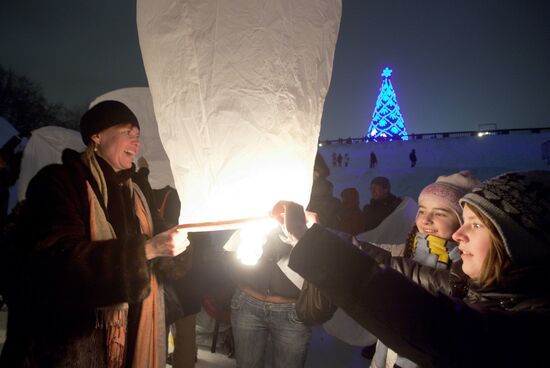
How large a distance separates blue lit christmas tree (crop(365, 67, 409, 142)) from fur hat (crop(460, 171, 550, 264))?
1839 inches

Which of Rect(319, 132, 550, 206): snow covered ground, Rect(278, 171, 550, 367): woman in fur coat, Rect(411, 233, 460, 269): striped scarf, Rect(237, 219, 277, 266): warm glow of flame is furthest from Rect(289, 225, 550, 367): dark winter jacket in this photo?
Rect(319, 132, 550, 206): snow covered ground

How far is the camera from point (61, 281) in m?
1.45

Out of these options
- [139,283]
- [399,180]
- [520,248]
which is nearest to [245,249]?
[139,283]

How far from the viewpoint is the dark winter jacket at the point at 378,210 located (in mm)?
5641

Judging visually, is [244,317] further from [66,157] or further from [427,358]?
[427,358]

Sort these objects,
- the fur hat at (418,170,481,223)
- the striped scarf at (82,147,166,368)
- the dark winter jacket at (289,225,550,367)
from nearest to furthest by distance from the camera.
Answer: the dark winter jacket at (289,225,550,367), the striped scarf at (82,147,166,368), the fur hat at (418,170,481,223)

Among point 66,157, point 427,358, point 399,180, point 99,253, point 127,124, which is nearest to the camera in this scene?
point 427,358

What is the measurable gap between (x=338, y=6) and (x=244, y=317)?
2.17 m

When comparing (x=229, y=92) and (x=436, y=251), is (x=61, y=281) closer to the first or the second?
(x=229, y=92)

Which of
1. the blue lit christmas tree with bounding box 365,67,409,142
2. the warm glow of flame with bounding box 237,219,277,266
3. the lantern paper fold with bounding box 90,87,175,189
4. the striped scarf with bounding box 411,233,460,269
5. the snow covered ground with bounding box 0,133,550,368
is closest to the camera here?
the warm glow of flame with bounding box 237,219,277,266

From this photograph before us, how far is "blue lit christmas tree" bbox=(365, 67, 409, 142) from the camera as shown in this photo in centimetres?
4628

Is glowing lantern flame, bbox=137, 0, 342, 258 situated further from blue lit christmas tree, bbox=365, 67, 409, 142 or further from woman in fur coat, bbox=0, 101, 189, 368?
blue lit christmas tree, bbox=365, 67, 409, 142

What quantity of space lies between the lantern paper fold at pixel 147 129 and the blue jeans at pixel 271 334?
1830mm

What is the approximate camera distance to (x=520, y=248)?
109 cm
